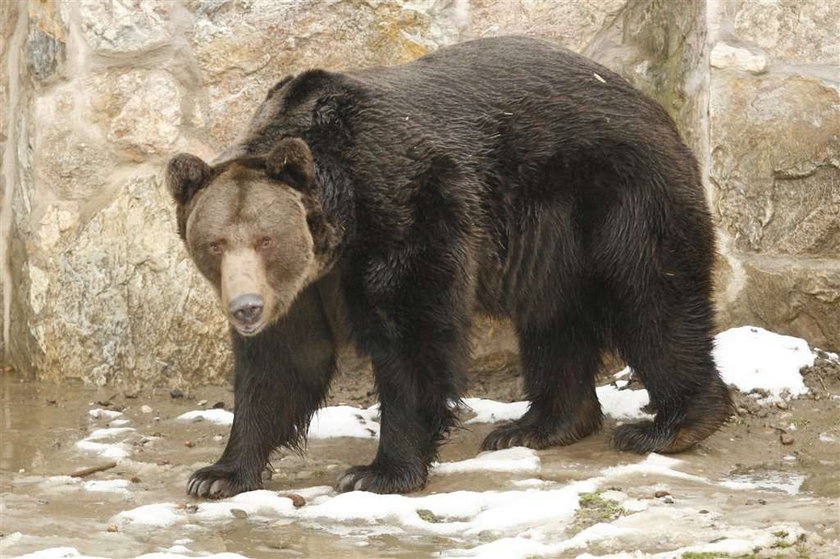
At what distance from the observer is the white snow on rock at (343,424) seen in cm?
666

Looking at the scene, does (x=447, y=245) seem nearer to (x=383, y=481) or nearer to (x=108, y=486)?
(x=383, y=481)

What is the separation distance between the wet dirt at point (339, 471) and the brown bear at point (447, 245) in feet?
0.80

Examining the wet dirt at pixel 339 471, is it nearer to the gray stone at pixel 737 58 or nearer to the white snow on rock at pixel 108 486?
the white snow on rock at pixel 108 486

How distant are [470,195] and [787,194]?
7.34 feet

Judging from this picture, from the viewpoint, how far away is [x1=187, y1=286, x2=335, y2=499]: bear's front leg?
5.71 meters

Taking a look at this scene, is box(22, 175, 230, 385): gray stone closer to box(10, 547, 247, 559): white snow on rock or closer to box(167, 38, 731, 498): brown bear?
box(167, 38, 731, 498): brown bear

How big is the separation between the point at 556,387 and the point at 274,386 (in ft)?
4.91

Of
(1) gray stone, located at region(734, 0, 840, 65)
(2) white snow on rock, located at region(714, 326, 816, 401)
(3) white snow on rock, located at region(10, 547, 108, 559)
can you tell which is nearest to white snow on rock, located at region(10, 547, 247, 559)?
(3) white snow on rock, located at region(10, 547, 108, 559)

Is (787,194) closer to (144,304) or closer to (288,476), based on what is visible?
(288,476)

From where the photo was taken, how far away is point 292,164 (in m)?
5.35

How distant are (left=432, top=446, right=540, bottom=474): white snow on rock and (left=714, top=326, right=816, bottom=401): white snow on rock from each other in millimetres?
1363

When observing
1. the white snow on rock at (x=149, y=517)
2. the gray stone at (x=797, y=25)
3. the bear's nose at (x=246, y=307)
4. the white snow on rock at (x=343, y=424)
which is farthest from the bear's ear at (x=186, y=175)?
the gray stone at (x=797, y=25)

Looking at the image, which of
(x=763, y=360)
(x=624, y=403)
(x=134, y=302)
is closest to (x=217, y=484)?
(x=134, y=302)

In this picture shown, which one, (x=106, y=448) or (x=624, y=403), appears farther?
(x=624, y=403)
